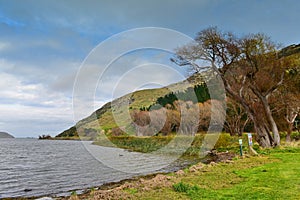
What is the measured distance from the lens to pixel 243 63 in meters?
28.1

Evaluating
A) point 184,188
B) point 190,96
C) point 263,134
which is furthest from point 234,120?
point 184,188

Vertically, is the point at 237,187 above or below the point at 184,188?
below

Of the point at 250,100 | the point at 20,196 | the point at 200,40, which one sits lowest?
the point at 20,196

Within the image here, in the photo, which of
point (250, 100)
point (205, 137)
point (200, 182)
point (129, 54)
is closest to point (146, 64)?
point (129, 54)

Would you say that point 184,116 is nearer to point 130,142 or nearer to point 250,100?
point 130,142

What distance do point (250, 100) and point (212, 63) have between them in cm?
776

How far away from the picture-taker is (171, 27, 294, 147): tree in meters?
27.5

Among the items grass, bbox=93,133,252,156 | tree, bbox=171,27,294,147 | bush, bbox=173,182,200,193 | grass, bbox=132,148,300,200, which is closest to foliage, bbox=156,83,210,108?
grass, bbox=93,133,252,156

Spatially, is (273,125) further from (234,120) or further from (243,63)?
(234,120)

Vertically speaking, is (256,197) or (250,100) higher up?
(250,100)

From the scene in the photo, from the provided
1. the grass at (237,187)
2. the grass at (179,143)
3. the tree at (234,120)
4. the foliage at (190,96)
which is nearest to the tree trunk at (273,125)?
the grass at (179,143)

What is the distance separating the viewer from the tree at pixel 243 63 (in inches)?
1081

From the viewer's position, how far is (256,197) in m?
8.85

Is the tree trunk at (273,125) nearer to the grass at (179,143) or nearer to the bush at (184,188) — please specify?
the grass at (179,143)
